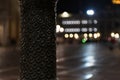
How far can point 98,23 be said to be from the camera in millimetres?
120812

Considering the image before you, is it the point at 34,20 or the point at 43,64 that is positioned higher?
the point at 34,20

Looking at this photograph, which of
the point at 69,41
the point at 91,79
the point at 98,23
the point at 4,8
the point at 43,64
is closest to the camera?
→ the point at 43,64

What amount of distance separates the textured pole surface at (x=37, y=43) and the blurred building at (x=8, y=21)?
59.8 metres

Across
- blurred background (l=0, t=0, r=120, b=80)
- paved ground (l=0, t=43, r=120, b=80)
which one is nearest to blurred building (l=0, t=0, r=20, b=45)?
blurred background (l=0, t=0, r=120, b=80)

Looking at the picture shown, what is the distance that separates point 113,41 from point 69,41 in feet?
110

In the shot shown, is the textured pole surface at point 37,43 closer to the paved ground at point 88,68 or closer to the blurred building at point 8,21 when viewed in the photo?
the paved ground at point 88,68

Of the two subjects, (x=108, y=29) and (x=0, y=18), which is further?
(x=108, y=29)

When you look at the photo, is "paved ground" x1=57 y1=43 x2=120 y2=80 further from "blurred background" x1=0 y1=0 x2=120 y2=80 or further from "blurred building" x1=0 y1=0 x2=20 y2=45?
"blurred building" x1=0 y1=0 x2=20 y2=45

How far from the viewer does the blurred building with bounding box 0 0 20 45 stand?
65.4 metres

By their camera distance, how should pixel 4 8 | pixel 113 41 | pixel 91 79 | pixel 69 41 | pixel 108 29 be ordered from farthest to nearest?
pixel 108 29 < pixel 69 41 < pixel 4 8 < pixel 113 41 < pixel 91 79

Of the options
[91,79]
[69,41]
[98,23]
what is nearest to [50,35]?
[91,79]

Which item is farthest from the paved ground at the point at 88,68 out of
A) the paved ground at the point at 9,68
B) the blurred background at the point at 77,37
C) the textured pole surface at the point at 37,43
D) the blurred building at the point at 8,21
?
the blurred building at the point at 8,21

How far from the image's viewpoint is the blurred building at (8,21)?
2574 inches

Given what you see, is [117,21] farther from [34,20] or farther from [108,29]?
[34,20]
